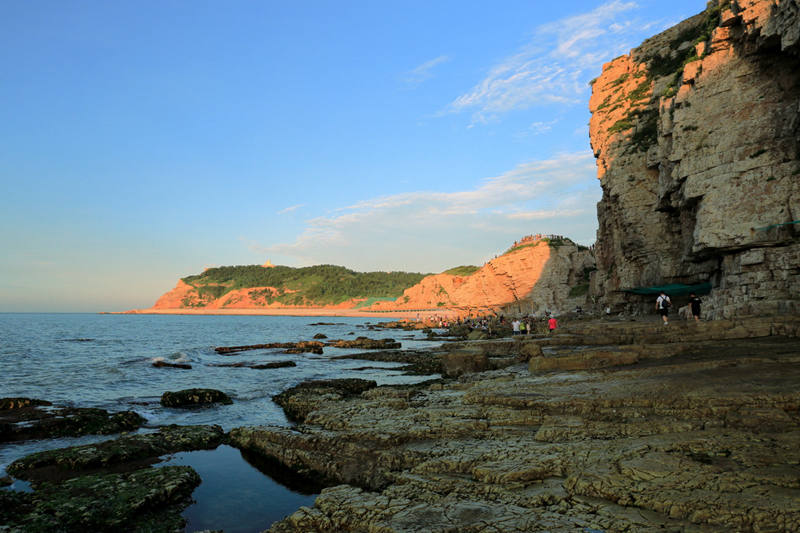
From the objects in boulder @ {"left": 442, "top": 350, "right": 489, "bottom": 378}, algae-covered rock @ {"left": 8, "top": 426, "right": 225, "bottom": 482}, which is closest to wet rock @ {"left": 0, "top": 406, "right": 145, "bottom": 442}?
algae-covered rock @ {"left": 8, "top": 426, "right": 225, "bottom": 482}

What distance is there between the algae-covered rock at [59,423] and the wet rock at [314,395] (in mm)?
4386

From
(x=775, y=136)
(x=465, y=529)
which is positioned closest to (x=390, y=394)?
(x=465, y=529)

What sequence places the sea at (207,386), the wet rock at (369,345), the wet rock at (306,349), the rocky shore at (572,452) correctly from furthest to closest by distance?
the wet rock at (369,345) → the wet rock at (306,349) → the sea at (207,386) → the rocky shore at (572,452)

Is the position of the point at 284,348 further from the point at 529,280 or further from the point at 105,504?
the point at 529,280

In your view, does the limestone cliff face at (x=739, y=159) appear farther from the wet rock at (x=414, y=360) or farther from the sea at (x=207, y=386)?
the sea at (x=207, y=386)

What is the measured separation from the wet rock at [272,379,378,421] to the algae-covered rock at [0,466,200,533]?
217 inches

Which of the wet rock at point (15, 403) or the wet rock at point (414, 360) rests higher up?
the wet rock at point (15, 403)

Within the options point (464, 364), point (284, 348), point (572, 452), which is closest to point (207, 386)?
point (464, 364)

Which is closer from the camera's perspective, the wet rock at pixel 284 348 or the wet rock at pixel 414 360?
the wet rock at pixel 414 360

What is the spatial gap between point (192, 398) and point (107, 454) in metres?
6.91

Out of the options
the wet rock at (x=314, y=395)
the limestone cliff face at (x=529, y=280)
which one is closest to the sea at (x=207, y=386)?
the wet rock at (x=314, y=395)

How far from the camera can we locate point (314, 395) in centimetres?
1480

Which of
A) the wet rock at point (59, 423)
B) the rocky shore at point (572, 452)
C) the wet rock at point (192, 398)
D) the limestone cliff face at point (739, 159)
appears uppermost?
the limestone cliff face at point (739, 159)

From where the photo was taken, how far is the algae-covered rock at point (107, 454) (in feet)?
27.6
